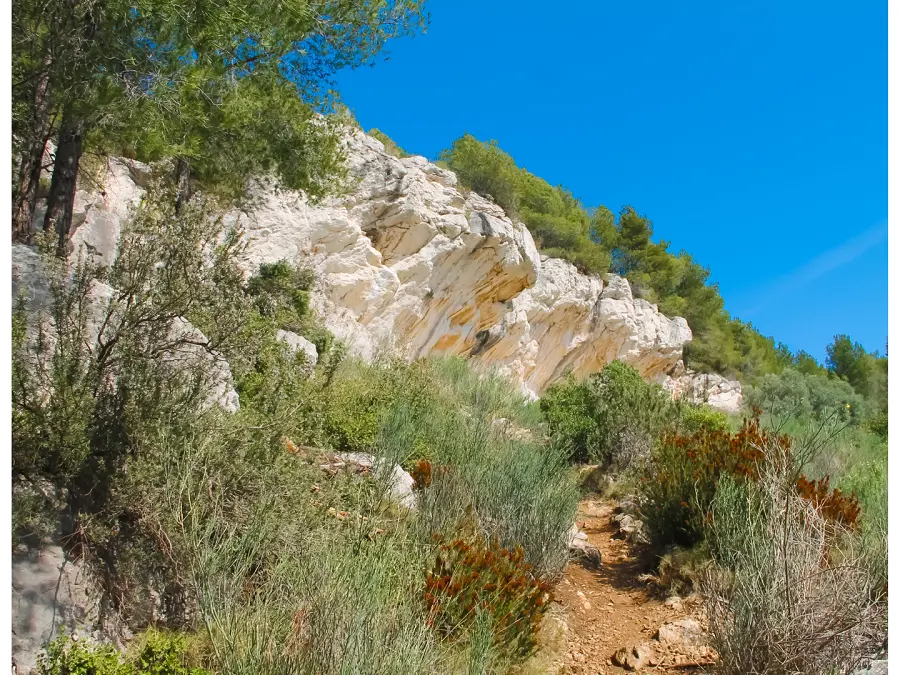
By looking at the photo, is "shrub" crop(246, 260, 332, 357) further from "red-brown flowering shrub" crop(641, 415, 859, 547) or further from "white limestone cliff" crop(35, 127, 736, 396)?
"red-brown flowering shrub" crop(641, 415, 859, 547)

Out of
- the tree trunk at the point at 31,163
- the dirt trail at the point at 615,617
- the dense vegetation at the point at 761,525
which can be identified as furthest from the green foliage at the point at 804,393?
the tree trunk at the point at 31,163

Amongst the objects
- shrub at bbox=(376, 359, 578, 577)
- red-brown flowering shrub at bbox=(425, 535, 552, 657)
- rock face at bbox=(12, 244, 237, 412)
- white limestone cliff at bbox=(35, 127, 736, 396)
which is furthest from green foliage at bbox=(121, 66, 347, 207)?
red-brown flowering shrub at bbox=(425, 535, 552, 657)

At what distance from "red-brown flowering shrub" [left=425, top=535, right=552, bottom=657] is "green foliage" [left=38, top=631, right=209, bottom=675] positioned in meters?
1.25

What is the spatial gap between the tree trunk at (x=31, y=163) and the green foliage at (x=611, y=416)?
275 inches

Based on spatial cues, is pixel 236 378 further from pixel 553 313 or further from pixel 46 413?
pixel 553 313

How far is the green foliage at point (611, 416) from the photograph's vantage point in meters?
9.69

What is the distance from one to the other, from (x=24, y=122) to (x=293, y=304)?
6.29 metres

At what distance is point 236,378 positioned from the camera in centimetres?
476

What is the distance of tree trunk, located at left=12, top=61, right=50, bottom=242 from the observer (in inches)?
248

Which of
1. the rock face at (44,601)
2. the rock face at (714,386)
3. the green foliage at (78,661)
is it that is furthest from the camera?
the rock face at (714,386)

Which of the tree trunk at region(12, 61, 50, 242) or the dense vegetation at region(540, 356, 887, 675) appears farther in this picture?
the tree trunk at region(12, 61, 50, 242)

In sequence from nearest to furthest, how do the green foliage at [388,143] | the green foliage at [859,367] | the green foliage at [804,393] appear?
the green foliage at [388,143] → the green foliage at [804,393] → the green foliage at [859,367]

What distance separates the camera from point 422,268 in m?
16.3

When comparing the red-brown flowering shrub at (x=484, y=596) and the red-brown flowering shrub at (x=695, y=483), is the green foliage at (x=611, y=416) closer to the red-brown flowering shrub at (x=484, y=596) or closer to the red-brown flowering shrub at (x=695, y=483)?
the red-brown flowering shrub at (x=695, y=483)
